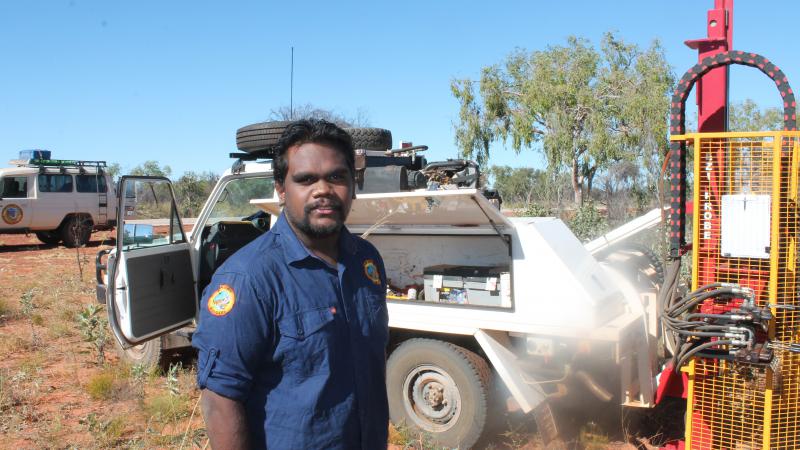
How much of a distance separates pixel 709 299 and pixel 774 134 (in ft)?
2.89

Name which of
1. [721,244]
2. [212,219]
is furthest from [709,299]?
[212,219]

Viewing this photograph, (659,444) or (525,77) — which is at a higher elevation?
(525,77)

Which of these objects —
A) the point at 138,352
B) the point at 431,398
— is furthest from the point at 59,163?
the point at 431,398

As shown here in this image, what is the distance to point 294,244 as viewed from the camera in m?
1.84

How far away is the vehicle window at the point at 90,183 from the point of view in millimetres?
18172

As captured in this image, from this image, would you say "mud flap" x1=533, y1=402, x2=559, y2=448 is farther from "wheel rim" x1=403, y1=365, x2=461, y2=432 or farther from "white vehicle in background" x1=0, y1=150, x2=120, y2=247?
"white vehicle in background" x1=0, y1=150, x2=120, y2=247

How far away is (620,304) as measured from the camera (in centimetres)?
420

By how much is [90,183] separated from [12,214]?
7.30 ft

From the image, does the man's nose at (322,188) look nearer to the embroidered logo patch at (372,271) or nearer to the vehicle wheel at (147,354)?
the embroidered logo patch at (372,271)

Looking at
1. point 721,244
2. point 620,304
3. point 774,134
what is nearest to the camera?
point 774,134

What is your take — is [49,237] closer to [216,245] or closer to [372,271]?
[216,245]

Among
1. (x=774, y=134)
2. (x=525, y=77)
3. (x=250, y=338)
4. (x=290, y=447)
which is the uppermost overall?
(x=525, y=77)

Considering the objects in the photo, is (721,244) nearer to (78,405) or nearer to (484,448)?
(484,448)

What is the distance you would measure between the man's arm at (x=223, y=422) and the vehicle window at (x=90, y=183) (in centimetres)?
1864
